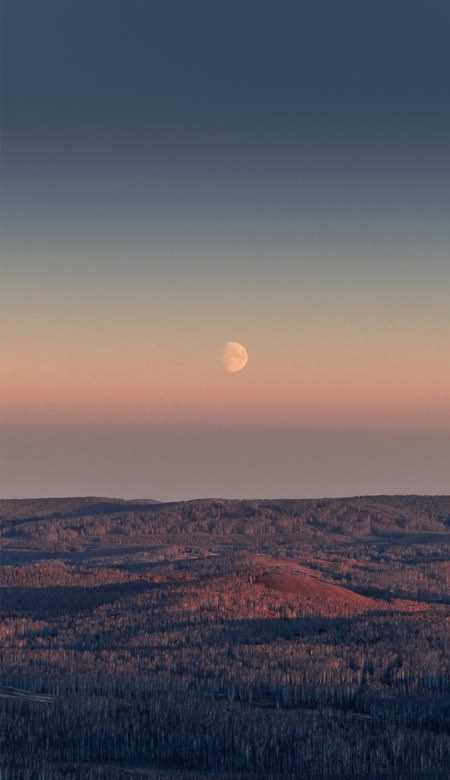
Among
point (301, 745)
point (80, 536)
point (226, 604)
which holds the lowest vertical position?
point (301, 745)

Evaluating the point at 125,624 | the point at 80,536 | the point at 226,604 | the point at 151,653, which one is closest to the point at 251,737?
the point at 151,653

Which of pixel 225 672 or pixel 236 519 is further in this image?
pixel 236 519

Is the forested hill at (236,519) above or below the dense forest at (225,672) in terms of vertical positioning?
above

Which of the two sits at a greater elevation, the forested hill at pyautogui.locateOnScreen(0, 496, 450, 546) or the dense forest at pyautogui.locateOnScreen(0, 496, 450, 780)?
the forested hill at pyautogui.locateOnScreen(0, 496, 450, 546)

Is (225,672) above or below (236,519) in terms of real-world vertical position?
below

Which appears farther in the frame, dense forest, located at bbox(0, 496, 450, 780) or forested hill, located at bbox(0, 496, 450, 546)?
forested hill, located at bbox(0, 496, 450, 546)

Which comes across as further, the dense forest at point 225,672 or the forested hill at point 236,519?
the forested hill at point 236,519

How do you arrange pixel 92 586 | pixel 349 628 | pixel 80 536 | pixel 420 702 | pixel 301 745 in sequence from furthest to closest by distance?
1. pixel 80 536
2. pixel 92 586
3. pixel 349 628
4. pixel 420 702
5. pixel 301 745

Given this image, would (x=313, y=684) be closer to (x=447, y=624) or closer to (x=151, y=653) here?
(x=151, y=653)
